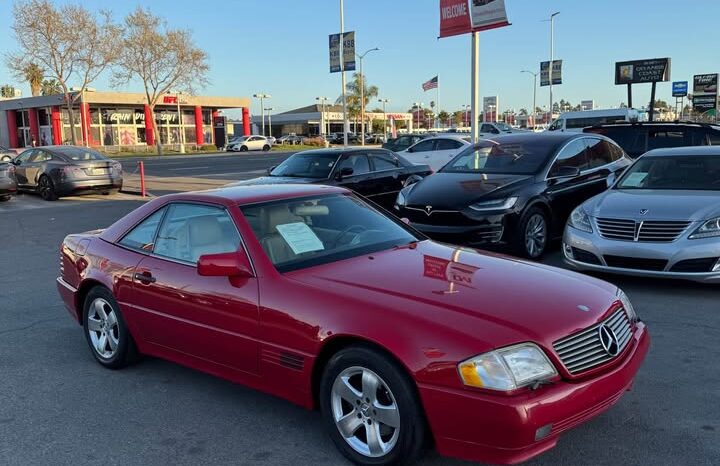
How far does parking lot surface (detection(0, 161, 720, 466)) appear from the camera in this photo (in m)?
3.44

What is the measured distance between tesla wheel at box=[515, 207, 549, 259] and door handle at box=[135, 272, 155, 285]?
4.88m

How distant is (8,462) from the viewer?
11.4 feet

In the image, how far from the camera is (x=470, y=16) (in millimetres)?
16344

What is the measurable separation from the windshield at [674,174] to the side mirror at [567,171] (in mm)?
935

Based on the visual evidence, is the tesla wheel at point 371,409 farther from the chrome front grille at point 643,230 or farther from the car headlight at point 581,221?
the car headlight at point 581,221

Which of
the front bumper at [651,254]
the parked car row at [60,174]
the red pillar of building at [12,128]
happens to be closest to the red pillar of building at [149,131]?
the red pillar of building at [12,128]

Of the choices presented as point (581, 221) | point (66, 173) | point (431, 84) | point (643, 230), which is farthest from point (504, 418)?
point (431, 84)

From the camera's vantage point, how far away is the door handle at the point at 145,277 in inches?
171

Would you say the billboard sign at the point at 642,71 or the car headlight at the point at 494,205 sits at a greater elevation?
the billboard sign at the point at 642,71

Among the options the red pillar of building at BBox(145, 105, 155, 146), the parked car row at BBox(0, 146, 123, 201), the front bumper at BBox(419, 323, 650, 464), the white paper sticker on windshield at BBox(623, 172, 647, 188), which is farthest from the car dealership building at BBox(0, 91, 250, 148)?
the front bumper at BBox(419, 323, 650, 464)

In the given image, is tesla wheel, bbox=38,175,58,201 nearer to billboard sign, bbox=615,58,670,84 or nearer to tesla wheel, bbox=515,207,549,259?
tesla wheel, bbox=515,207,549,259

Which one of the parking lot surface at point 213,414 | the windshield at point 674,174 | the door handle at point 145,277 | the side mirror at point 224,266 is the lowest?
the parking lot surface at point 213,414

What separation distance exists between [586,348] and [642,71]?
42.6 metres

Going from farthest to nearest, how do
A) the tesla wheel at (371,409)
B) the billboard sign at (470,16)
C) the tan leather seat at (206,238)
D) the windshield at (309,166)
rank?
the billboard sign at (470,16) < the windshield at (309,166) < the tan leather seat at (206,238) < the tesla wheel at (371,409)
